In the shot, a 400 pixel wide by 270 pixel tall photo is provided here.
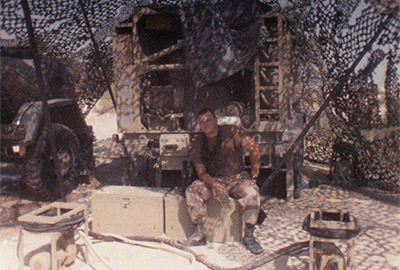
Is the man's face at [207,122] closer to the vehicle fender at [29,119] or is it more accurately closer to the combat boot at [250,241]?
the combat boot at [250,241]

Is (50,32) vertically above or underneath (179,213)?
above

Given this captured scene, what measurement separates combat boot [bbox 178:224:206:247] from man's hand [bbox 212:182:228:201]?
0.37 m

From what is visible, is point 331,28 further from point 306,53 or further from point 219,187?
point 219,187

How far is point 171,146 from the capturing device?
5320mm

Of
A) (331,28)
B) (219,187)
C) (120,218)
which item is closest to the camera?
(219,187)

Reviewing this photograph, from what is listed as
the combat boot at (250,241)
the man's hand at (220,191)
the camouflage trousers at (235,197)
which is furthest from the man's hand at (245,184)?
the combat boot at (250,241)

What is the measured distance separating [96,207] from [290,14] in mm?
3337

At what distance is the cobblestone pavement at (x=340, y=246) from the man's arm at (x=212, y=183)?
21.2 inches

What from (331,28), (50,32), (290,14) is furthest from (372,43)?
(50,32)

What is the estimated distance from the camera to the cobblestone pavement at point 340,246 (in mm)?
3764

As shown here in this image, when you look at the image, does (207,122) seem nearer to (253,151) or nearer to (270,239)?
(253,151)

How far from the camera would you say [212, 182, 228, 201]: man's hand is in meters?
4.18

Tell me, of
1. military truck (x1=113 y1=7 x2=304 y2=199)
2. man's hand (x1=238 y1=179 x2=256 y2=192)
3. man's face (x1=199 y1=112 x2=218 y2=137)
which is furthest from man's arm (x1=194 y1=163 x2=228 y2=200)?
military truck (x1=113 y1=7 x2=304 y2=199)

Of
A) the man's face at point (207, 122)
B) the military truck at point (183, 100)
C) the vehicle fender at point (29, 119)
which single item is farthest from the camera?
the vehicle fender at point (29, 119)
